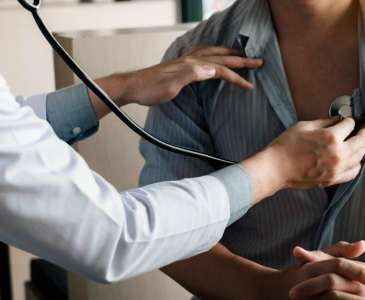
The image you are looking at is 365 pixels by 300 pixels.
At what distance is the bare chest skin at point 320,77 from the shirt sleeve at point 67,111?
49 centimetres

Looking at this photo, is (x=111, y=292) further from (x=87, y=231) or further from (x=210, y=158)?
(x=87, y=231)

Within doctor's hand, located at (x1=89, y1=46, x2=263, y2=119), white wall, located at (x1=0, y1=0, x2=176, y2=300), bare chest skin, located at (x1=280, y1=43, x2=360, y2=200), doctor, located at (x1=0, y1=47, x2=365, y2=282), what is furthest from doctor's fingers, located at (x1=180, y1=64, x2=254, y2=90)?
white wall, located at (x1=0, y1=0, x2=176, y2=300)

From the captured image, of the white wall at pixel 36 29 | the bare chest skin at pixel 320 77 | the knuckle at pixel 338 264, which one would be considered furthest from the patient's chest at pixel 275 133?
the white wall at pixel 36 29

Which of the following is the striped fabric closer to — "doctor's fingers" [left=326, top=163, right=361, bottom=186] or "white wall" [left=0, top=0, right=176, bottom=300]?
"doctor's fingers" [left=326, top=163, right=361, bottom=186]

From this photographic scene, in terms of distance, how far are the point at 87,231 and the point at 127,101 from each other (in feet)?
1.92

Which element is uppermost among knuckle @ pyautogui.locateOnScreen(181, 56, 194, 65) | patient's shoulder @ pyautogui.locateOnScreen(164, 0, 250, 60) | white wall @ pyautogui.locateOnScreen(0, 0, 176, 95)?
patient's shoulder @ pyautogui.locateOnScreen(164, 0, 250, 60)

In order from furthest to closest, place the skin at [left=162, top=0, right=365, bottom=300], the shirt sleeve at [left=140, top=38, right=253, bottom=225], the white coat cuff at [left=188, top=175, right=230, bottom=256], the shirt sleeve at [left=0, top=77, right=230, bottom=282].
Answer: the shirt sleeve at [left=140, top=38, right=253, bottom=225] < the skin at [left=162, top=0, right=365, bottom=300] < the white coat cuff at [left=188, top=175, right=230, bottom=256] < the shirt sleeve at [left=0, top=77, right=230, bottom=282]

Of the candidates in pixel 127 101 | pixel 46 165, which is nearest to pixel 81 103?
pixel 127 101

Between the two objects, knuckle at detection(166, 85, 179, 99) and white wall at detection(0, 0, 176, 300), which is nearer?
knuckle at detection(166, 85, 179, 99)

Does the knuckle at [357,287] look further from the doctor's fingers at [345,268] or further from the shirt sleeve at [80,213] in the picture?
the shirt sleeve at [80,213]

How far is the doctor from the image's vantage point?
33.3 inches

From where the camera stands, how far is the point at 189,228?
939 mm

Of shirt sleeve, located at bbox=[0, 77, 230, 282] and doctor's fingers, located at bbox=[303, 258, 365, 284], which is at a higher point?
shirt sleeve, located at bbox=[0, 77, 230, 282]

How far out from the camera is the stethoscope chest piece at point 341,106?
3.79 ft
